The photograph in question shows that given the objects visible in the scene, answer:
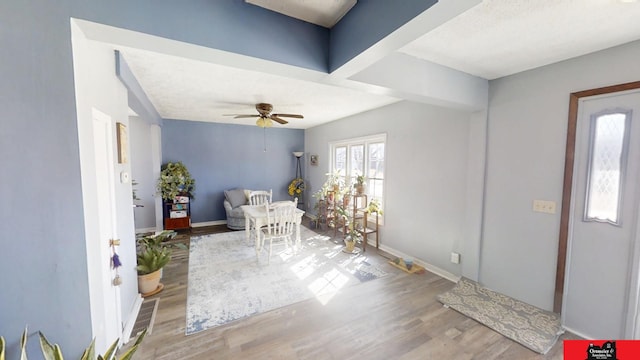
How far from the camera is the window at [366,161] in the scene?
3971mm

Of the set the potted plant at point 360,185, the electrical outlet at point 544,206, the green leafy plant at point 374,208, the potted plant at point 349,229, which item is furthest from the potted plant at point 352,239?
the electrical outlet at point 544,206

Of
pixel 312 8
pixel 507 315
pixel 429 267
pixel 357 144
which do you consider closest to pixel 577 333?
pixel 507 315

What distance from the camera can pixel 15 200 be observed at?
38.6 inches

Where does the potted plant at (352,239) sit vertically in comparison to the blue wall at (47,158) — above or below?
below

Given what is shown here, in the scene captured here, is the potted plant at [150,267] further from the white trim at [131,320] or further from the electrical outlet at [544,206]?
the electrical outlet at [544,206]

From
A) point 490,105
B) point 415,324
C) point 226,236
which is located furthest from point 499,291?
point 226,236

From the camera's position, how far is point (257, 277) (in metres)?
2.90

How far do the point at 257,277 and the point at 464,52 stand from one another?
10.4ft

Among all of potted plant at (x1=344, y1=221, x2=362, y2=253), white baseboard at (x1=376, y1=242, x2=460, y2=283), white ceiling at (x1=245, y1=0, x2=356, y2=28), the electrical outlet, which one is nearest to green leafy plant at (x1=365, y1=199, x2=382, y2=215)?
potted plant at (x1=344, y1=221, x2=362, y2=253)

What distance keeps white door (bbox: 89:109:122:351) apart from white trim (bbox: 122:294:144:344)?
0.37 ft

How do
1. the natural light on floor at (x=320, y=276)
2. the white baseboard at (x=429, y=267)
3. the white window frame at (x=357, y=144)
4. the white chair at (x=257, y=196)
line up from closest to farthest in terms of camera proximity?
the natural light on floor at (x=320, y=276) < the white baseboard at (x=429, y=267) < the white window frame at (x=357, y=144) < the white chair at (x=257, y=196)

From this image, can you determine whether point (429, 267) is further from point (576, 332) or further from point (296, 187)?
point (296, 187)

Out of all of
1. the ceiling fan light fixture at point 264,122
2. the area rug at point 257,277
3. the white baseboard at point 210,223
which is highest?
the ceiling fan light fixture at point 264,122

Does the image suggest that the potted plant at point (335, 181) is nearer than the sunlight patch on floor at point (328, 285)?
No
